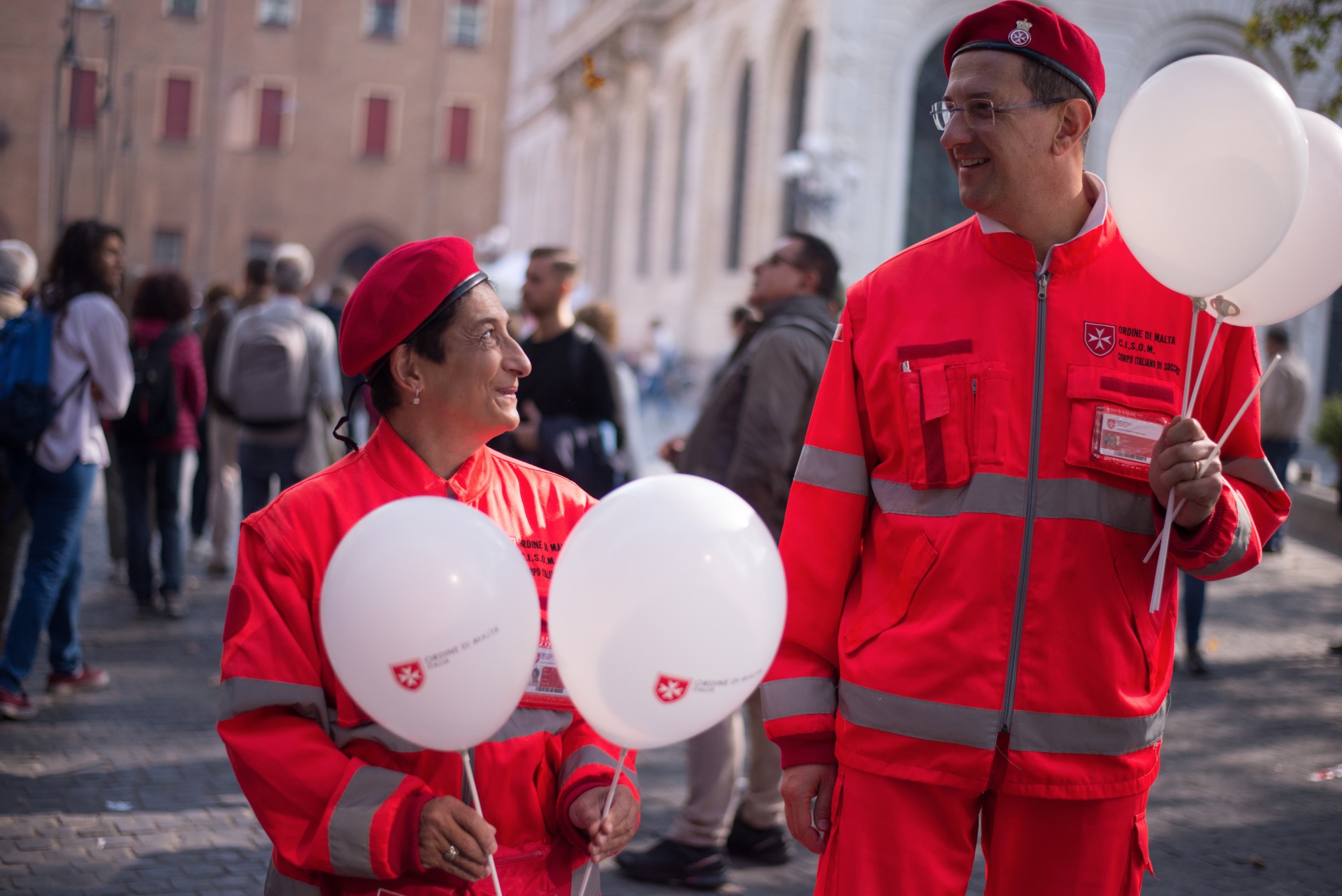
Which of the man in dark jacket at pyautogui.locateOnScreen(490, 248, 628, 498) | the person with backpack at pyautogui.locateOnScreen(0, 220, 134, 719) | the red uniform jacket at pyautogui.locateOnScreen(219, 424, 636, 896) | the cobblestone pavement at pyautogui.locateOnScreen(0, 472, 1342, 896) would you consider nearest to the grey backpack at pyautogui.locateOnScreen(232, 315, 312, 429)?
the cobblestone pavement at pyautogui.locateOnScreen(0, 472, 1342, 896)

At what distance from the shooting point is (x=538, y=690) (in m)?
2.23

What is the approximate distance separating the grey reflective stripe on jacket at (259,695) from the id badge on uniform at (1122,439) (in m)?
1.41

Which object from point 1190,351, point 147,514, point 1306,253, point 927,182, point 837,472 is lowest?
point 147,514

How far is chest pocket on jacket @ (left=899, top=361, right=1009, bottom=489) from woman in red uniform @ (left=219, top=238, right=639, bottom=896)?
0.66 m

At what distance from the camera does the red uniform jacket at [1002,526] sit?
7.50 feet

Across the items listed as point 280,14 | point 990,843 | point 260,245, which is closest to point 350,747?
point 990,843

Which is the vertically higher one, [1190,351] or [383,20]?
[383,20]

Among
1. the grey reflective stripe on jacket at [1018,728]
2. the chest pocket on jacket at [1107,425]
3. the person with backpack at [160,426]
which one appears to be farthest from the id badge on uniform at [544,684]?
the person with backpack at [160,426]

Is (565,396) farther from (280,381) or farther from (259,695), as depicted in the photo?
(259,695)

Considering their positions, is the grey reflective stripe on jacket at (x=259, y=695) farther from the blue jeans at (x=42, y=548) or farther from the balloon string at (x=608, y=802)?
the blue jeans at (x=42, y=548)

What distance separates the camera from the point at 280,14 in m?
43.9

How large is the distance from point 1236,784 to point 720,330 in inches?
847

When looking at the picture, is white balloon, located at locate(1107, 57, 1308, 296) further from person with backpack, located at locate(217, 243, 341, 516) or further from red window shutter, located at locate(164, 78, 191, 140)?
red window shutter, located at locate(164, 78, 191, 140)

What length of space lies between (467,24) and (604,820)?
47534 millimetres
